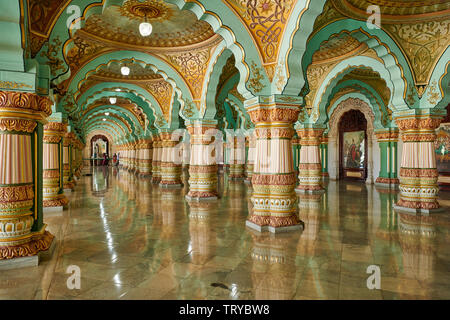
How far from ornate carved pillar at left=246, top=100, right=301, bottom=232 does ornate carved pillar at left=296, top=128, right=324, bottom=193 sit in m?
5.72

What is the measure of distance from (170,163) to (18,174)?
980 cm

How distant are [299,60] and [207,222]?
3.70 metres

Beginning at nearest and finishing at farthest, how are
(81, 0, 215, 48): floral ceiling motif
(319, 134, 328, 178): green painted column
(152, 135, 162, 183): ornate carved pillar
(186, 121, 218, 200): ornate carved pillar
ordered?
(81, 0, 215, 48): floral ceiling motif, (186, 121, 218, 200): ornate carved pillar, (152, 135, 162, 183): ornate carved pillar, (319, 134, 328, 178): green painted column

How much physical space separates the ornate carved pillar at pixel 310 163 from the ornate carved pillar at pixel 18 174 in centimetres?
908

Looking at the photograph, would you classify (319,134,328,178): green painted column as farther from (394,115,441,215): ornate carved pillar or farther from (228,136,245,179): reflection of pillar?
(394,115,441,215): ornate carved pillar

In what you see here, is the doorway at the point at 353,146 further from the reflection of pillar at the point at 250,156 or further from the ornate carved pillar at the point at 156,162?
the ornate carved pillar at the point at 156,162

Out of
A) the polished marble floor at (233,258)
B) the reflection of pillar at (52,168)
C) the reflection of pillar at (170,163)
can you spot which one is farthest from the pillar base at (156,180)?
the polished marble floor at (233,258)

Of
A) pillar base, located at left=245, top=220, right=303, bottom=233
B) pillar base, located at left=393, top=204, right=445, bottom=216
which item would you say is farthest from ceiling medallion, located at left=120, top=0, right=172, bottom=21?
pillar base, located at left=393, top=204, right=445, bottom=216

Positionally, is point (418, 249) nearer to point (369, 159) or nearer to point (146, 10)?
point (146, 10)

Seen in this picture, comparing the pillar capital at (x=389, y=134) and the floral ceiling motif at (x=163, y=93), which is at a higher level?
the floral ceiling motif at (x=163, y=93)

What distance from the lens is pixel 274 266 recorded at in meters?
3.79

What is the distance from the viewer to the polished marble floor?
121 inches

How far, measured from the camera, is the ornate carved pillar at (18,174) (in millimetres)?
3693

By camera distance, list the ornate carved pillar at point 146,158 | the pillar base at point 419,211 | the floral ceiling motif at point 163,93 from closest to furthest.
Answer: the pillar base at point 419,211
the floral ceiling motif at point 163,93
the ornate carved pillar at point 146,158
